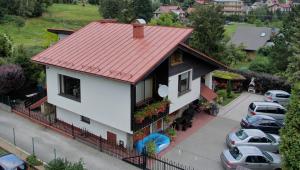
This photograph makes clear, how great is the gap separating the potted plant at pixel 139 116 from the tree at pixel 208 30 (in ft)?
60.3

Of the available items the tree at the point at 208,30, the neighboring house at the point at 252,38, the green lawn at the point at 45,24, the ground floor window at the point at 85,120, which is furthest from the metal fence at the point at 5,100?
the neighboring house at the point at 252,38

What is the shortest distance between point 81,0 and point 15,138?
316ft

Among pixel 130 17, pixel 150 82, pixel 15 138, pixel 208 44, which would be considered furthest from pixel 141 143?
pixel 130 17

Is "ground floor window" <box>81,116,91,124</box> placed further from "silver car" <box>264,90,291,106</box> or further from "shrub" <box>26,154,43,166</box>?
"silver car" <box>264,90,291,106</box>

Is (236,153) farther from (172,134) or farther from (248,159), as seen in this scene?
(172,134)

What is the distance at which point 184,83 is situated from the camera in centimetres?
2634

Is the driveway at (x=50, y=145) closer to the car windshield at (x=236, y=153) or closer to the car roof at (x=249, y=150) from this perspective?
the car windshield at (x=236, y=153)

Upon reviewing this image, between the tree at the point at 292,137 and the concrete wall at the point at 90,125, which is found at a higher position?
the tree at the point at 292,137

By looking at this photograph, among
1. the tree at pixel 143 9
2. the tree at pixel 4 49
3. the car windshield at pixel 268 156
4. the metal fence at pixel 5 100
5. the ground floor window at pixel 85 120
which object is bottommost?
the car windshield at pixel 268 156

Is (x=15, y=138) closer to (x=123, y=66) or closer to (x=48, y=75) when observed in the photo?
(x=48, y=75)

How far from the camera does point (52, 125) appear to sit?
2556 centimetres

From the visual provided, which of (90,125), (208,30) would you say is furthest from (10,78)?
(208,30)

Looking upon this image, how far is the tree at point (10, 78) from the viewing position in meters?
27.9

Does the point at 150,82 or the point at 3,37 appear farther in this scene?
the point at 3,37
